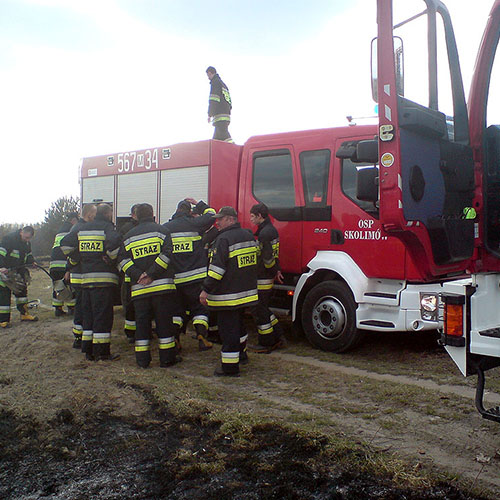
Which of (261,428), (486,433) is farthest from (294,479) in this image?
(486,433)

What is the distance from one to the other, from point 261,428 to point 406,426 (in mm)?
→ 1036

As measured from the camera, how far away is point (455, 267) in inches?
142

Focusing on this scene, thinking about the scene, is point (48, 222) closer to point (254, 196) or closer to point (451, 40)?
point (254, 196)

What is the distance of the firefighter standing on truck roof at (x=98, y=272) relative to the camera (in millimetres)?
6012

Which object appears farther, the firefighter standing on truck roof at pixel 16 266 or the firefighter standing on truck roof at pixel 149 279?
the firefighter standing on truck roof at pixel 16 266

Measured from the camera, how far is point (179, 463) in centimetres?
337

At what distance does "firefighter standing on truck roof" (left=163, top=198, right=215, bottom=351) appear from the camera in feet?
20.6

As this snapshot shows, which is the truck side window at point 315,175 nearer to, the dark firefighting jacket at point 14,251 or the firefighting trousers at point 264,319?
the firefighting trousers at point 264,319

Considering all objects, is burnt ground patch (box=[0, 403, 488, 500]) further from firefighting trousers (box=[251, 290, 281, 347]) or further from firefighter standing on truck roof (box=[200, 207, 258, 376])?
firefighting trousers (box=[251, 290, 281, 347])

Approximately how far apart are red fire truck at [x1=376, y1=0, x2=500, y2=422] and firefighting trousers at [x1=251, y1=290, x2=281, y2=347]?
9.55 feet

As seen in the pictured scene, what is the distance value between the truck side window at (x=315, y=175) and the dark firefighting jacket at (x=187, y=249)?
1.17 metres

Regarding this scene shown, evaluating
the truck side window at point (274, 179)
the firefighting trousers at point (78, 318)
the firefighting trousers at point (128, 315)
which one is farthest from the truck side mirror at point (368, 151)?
the firefighting trousers at point (78, 318)

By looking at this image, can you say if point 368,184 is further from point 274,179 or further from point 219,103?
point 219,103

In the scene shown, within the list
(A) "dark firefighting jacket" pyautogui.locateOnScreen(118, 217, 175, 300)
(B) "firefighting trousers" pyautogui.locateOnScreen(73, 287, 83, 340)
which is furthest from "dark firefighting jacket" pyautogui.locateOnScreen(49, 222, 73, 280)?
(A) "dark firefighting jacket" pyautogui.locateOnScreen(118, 217, 175, 300)
